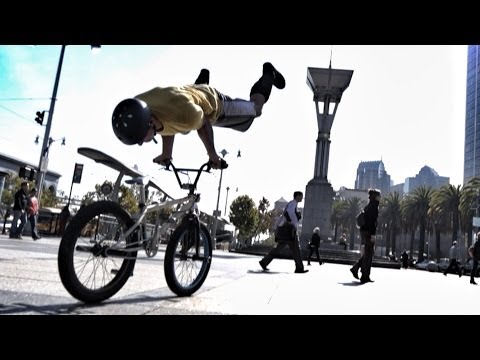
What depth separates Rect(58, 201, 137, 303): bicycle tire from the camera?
2.43m

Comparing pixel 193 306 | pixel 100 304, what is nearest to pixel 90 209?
pixel 100 304

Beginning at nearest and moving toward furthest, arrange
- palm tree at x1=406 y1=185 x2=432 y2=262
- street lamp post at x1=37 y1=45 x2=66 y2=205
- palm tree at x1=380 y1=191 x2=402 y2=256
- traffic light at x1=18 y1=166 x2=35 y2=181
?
traffic light at x1=18 y1=166 x2=35 y2=181
street lamp post at x1=37 y1=45 x2=66 y2=205
palm tree at x1=406 y1=185 x2=432 y2=262
palm tree at x1=380 y1=191 x2=402 y2=256

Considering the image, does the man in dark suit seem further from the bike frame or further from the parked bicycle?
the bike frame

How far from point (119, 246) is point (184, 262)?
2.85ft

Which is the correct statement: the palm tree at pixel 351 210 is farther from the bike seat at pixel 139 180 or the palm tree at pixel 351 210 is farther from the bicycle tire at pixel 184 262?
the bike seat at pixel 139 180

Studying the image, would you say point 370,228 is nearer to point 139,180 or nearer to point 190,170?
point 190,170

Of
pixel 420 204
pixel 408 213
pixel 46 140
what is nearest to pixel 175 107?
pixel 46 140

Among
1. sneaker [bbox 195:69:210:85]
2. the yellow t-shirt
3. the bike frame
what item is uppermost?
sneaker [bbox 195:69:210:85]

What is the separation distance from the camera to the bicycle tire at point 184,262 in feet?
10.3

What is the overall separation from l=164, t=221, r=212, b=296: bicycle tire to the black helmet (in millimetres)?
966

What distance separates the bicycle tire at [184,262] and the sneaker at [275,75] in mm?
1612

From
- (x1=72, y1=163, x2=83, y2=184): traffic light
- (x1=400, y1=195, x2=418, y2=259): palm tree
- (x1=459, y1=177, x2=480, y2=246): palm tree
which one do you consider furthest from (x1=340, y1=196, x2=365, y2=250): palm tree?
(x1=72, y1=163, x2=83, y2=184): traffic light

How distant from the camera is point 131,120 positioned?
264 cm
